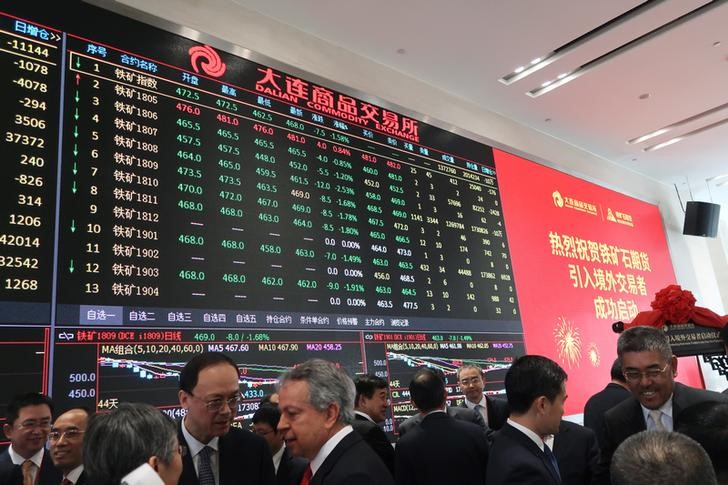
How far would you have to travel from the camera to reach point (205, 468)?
1850mm

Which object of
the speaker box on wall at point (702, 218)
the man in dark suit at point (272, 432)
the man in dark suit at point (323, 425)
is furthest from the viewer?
the speaker box on wall at point (702, 218)

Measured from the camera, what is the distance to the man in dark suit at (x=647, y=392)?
2.08m

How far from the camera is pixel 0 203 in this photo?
8.98 feet

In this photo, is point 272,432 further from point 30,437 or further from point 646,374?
point 646,374

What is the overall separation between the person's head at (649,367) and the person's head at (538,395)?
0.44m

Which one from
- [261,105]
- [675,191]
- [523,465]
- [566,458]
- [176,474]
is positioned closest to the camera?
[176,474]

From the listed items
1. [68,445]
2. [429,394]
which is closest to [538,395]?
[429,394]

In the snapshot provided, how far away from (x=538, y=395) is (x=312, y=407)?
721 mm

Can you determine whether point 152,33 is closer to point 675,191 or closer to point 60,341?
point 60,341

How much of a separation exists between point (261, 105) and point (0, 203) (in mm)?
1833

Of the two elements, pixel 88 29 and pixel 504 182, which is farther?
pixel 504 182


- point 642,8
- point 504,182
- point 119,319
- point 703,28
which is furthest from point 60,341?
point 703,28

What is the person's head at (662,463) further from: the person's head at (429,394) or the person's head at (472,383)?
the person's head at (472,383)

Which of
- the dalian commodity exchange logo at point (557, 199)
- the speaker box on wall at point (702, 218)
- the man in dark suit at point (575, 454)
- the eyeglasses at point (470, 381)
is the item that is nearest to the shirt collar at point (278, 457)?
the man in dark suit at point (575, 454)
